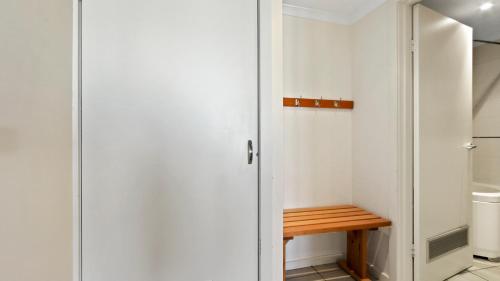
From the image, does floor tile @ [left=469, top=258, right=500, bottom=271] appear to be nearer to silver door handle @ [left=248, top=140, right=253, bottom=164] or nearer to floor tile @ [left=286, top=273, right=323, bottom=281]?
floor tile @ [left=286, top=273, right=323, bottom=281]

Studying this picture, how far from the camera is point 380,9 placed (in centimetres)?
181

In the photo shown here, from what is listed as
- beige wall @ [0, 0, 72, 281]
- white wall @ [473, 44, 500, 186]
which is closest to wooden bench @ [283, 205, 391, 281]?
beige wall @ [0, 0, 72, 281]

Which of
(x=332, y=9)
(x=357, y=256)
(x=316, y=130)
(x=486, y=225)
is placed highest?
(x=332, y=9)

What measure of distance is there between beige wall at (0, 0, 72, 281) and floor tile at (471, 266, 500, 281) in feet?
9.59

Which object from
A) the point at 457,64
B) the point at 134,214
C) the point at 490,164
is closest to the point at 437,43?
the point at 457,64

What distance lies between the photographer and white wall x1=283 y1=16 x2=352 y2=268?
77.9 inches

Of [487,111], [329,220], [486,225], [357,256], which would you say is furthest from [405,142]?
[487,111]

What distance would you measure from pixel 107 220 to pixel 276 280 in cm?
89

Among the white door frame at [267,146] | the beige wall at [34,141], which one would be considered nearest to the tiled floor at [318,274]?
the white door frame at [267,146]

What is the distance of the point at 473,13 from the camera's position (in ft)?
6.83

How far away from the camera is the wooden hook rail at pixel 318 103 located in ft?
6.41

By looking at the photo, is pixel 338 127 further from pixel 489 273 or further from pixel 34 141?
pixel 34 141

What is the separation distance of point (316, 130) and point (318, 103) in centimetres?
25

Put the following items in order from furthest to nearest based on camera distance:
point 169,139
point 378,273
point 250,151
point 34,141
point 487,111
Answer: point 487,111, point 378,273, point 250,151, point 169,139, point 34,141
